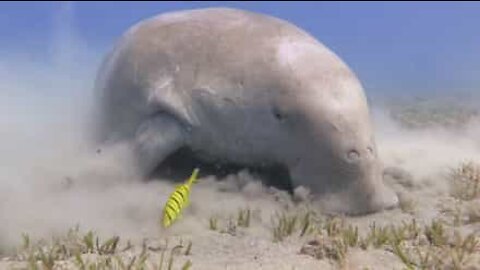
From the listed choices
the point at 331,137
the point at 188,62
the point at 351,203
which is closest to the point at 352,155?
the point at 331,137

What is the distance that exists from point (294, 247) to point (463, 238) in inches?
46.1

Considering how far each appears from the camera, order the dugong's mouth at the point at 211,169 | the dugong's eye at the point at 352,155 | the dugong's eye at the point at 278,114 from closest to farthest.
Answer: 1. the dugong's eye at the point at 352,155
2. the dugong's eye at the point at 278,114
3. the dugong's mouth at the point at 211,169

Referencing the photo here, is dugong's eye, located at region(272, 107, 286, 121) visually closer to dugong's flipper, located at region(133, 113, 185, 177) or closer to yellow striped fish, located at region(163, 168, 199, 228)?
dugong's flipper, located at region(133, 113, 185, 177)

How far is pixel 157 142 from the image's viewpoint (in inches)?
251

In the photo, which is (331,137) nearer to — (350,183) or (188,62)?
(350,183)

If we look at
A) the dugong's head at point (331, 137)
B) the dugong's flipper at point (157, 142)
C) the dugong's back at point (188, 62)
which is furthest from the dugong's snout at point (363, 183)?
the dugong's flipper at point (157, 142)

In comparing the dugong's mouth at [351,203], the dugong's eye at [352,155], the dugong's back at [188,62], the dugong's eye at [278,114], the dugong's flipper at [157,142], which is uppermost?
the dugong's back at [188,62]

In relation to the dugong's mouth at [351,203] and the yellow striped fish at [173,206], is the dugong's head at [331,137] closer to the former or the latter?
the dugong's mouth at [351,203]

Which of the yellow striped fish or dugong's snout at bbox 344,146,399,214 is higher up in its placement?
dugong's snout at bbox 344,146,399,214

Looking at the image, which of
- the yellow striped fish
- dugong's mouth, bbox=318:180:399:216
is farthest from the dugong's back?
the yellow striped fish

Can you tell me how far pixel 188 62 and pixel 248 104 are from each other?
86 cm

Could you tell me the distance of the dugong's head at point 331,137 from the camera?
5727 mm

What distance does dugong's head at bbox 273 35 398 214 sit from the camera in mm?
5727

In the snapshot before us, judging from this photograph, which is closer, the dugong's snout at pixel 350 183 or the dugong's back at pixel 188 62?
the dugong's snout at pixel 350 183
